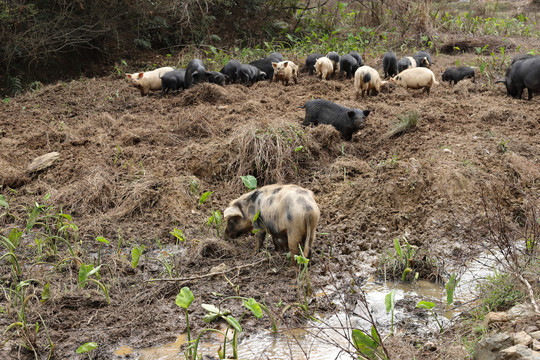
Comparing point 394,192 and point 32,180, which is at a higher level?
point 394,192

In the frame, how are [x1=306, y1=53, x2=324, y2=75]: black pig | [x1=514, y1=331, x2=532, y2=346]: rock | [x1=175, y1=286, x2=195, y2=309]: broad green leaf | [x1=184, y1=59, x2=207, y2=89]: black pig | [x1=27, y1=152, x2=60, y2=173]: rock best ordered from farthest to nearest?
[x1=306, y1=53, x2=324, y2=75]: black pig, [x1=184, y1=59, x2=207, y2=89]: black pig, [x1=27, y1=152, x2=60, y2=173]: rock, [x1=175, y1=286, x2=195, y2=309]: broad green leaf, [x1=514, y1=331, x2=532, y2=346]: rock

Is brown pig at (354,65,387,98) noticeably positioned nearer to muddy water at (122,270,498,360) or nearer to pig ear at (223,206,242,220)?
pig ear at (223,206,242,220)

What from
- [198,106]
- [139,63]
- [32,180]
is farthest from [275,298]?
[139,63]

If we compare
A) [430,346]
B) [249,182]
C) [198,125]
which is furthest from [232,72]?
[430,346]

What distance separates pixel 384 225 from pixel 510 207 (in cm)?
137

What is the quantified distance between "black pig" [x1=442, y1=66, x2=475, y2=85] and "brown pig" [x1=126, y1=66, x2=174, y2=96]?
18.3 feet

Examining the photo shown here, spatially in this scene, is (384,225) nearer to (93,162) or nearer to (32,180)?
(93,162)

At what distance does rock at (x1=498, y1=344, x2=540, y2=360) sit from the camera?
2930mm

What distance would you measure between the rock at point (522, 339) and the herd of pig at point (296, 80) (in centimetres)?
201

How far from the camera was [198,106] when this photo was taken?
9.34 meters

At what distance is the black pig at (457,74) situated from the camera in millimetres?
10344

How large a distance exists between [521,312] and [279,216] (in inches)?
84.3

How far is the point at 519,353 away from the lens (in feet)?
9.73

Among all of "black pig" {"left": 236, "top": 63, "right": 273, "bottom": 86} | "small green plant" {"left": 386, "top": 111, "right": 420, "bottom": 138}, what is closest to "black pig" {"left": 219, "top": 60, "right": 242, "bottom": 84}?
"black pig" {"left": 236, "top": 63, "right": 273, "bottom": 86}
